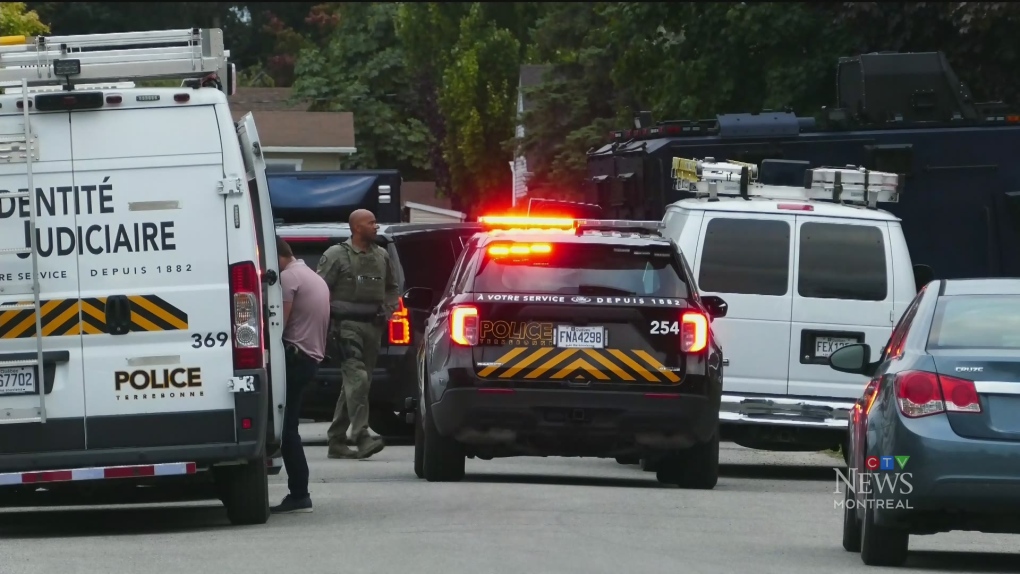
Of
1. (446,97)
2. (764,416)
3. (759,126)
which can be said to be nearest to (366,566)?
(764,416)

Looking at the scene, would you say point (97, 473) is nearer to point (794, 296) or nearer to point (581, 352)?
point (581, 352)

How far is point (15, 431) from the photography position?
1056cm

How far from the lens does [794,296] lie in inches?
578

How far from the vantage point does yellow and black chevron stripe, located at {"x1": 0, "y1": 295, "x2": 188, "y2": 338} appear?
10570 millimetres

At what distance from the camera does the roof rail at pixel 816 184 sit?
611 inches

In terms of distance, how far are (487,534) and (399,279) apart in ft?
23.9

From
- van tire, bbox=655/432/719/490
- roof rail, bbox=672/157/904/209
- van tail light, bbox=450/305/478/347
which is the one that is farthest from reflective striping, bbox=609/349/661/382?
roof rail, bbox=672/157/904/209

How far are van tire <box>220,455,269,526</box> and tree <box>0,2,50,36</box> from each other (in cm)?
1865

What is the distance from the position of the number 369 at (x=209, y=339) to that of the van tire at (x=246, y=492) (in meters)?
0.76

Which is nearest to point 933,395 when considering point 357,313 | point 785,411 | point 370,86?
point 785,411

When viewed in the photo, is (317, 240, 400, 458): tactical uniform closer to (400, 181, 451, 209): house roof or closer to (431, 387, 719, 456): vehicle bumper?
(431, 387, 719, 456): vehicle bumper

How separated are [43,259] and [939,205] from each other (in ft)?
35.0

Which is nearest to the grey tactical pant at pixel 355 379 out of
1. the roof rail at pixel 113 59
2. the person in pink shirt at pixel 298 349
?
the person in pink shirt at pixel 298 349

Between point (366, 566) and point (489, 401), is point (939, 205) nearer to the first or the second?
point (489, 401)
